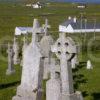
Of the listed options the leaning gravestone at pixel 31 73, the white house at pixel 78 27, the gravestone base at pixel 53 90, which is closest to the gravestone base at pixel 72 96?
the gravestone base at pixel 53 90

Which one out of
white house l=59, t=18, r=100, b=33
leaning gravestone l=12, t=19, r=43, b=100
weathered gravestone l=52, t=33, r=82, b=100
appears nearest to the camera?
weathered gravestone l=52, t=33, r=82, b=100

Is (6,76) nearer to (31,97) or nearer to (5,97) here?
(5,97)

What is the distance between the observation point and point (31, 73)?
54.5 ft

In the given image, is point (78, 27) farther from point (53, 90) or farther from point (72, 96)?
point (72, 96)

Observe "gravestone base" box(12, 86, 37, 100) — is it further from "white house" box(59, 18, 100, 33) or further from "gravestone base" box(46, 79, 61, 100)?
"white house" box(59, 18, 100, 33)

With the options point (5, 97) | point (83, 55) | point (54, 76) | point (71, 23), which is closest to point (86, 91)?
point (5, 97)

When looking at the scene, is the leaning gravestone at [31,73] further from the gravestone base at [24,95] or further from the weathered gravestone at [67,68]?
the weathered gravestone at [67,68]

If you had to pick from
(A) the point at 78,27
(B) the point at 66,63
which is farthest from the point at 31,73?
(A) the point at 78,27

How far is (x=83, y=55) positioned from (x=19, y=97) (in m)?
17.9

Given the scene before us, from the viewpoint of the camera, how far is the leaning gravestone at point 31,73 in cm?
1645

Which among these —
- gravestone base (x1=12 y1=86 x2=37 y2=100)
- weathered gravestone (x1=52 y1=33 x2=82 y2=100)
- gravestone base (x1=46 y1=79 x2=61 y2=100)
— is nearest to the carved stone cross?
weathered gravestone (x1=52 y1=33 x2=82 y2=100)

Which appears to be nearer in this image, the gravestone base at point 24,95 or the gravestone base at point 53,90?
the gravestone base at point 53,90

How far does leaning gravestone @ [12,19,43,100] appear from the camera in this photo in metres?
16.5

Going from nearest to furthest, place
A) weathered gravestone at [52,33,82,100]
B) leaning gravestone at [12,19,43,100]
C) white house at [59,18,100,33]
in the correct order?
weathered gravestone at [52,33,82,100] < leaning gravestone at [12,19,43,100] < white house at [59,18,100,33]
